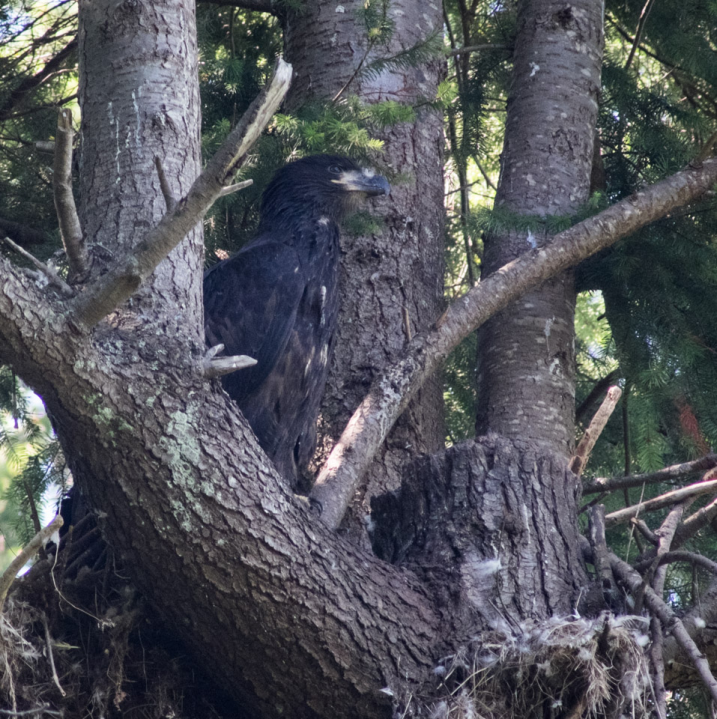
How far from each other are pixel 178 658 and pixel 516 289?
1.93 metres

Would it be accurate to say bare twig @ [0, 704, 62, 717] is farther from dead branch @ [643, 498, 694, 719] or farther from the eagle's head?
the eagle's head

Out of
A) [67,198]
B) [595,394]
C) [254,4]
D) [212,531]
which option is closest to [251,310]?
[254,4]

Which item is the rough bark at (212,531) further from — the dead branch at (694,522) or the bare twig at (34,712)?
the dead branch at (694,522)

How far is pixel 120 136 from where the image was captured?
10.0ft

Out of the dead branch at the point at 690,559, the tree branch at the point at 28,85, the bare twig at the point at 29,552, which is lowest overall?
the bare twig at the point at 29,552

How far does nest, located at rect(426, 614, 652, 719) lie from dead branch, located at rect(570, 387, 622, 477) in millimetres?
927

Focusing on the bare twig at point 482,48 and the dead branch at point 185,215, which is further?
the bare twig at point 482,48

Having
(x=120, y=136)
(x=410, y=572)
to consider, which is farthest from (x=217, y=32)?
(x=410, y=572)

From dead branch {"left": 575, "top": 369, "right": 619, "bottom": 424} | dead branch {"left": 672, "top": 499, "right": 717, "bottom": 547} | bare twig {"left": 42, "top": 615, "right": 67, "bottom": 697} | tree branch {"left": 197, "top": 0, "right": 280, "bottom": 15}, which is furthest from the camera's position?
tree branch {"left": 197, "top": 0, "right": 280, "bottom": 15}

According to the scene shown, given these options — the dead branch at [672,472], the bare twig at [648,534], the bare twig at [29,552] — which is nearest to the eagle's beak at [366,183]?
the dead branch at [672,472]

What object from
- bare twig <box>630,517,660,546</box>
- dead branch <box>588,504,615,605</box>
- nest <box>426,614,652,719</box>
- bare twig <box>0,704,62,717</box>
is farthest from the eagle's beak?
bare twig <box>0,704,62,717</box>

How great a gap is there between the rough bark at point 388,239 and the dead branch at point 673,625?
1154 mm

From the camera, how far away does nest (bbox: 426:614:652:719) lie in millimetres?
2465

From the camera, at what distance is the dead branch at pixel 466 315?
10.4ft
